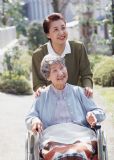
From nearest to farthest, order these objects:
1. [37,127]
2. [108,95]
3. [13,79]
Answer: [37,127] < [108,95] < [13,79]

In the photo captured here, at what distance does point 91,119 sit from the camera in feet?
13.5

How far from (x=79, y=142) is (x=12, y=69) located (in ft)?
34.1

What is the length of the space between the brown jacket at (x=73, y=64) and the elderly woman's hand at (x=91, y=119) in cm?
64

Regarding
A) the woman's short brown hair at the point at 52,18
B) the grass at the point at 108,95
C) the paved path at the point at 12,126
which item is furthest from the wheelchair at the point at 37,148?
the grass at the point at 108,95

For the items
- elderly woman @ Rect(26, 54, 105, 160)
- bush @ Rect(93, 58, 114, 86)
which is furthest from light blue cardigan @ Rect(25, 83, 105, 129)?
bush @ Rect(93, 58, 114, 86)

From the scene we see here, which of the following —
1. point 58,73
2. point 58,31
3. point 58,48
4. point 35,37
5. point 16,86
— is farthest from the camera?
point 35,37

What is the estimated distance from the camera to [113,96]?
11.0 meters

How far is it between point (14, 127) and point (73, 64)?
3738mm

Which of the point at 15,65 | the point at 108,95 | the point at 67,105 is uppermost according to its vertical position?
the point at 67,105

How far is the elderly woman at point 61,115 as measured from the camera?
3.98 meters

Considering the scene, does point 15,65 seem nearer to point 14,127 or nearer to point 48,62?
point 14,127

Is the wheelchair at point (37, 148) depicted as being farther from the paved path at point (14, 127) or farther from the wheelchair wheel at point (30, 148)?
the paved path at point (14, 127)

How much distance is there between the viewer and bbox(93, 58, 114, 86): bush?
13.0 m

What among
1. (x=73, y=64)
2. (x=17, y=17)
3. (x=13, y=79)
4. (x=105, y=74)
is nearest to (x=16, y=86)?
(x=13, y=79)
